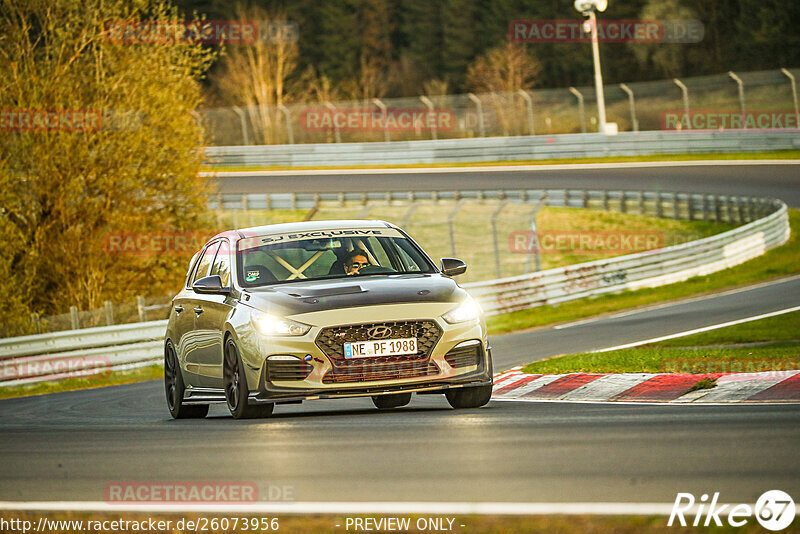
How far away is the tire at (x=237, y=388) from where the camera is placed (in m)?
10.2

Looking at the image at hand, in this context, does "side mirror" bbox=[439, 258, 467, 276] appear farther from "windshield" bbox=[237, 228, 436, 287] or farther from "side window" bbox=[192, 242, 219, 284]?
"side window" bbox=[192, 242, 219, 284]

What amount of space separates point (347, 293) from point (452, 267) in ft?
4.26

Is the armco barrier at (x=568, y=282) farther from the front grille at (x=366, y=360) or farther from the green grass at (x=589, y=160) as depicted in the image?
the front grille at (x=366, y=360)

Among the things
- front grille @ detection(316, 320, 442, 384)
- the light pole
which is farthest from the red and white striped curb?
the light pole

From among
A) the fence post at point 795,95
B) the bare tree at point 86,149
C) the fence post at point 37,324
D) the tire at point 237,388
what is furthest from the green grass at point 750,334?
the fence post at point 795,95

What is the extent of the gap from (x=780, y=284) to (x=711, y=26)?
60.4 metres

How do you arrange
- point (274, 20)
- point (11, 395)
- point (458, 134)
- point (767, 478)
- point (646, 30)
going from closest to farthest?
point (767, 478), point (11, 395), point (458, 134), point (646, 30), point (274, 20)

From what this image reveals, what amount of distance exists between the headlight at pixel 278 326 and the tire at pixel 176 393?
2283 millimetres

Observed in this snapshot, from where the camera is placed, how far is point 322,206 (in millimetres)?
41406

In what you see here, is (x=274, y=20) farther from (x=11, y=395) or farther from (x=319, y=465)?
(x=319, y=465)

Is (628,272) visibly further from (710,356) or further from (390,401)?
(390,401)

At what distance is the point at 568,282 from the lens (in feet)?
91.9

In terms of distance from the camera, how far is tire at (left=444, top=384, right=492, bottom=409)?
10516 millimetres

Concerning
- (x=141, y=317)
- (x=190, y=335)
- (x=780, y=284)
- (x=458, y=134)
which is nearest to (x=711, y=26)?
(x=458, y=134)
